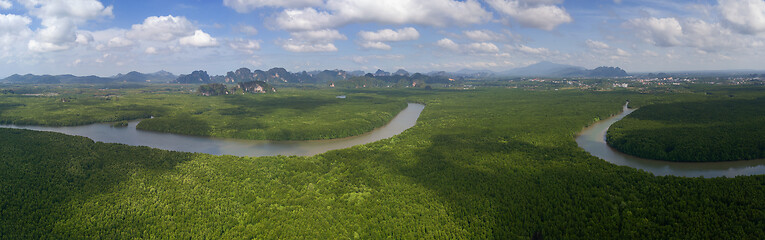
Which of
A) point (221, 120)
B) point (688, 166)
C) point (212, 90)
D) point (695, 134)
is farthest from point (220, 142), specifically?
point (212, 90)

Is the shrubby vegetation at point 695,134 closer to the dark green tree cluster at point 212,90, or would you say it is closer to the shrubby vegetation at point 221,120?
the shrubby vegetation at point 221,120

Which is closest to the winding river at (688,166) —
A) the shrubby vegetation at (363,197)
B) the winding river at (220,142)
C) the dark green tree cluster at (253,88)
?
the shrubby vegetation at (363,197)

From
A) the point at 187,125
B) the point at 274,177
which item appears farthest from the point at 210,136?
the point at 274,177

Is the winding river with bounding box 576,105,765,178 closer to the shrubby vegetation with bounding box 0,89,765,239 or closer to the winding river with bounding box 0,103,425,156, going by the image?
the shrubby vegetation with bounding box 0,89,765,239

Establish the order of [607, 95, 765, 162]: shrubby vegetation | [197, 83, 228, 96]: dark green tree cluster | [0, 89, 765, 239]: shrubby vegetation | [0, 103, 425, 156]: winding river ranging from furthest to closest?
1. [197, 83, 228, 96]: dark green tree cluster
2. [0, 103, 425, 156]: winding river
3. [607, 95, 765, 162]: shrubby vegetation
4. [0, 89, 765, 239]: shrubby vegetation

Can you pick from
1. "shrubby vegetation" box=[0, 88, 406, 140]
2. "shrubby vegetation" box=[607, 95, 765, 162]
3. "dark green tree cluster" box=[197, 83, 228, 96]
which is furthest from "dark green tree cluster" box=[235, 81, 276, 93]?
"shrubby vegetation" box=[607, 95, 765, 162]

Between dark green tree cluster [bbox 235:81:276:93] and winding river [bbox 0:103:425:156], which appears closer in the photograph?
winding river [bbox 0:103:425:156]

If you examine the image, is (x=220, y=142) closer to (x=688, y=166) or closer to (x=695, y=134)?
(x=688, y=166)
